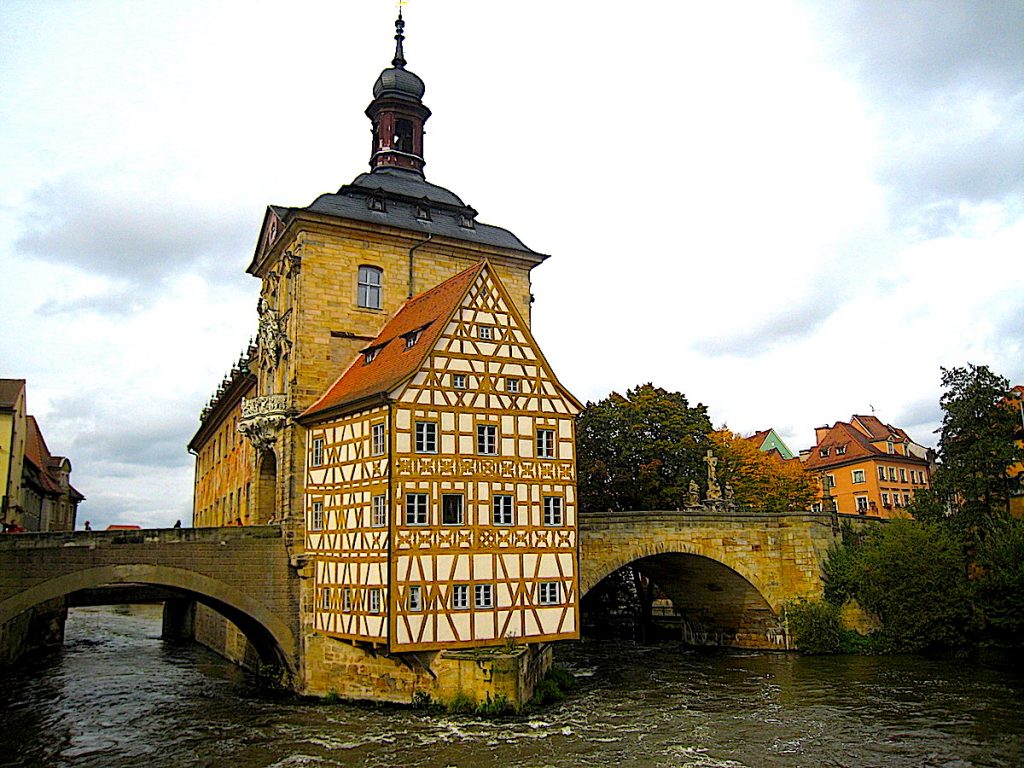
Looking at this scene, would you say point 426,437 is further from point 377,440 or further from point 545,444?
point 545,444

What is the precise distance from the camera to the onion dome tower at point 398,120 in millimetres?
31500

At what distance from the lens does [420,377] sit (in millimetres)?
21047

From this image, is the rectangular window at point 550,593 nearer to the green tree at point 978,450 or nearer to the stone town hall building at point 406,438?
the stone town hall building at point 406,438

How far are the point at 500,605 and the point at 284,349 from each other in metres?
10.3

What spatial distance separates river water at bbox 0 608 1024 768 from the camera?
17.3m

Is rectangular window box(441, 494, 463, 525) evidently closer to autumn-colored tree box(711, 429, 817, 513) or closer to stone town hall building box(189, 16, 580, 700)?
stone town hall building box(189, 16, 580, 700)

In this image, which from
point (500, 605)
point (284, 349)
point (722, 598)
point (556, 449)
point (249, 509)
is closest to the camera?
point (500, 605)

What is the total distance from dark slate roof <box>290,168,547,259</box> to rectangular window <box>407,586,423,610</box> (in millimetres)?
11120

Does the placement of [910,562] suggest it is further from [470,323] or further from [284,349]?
[284,349]

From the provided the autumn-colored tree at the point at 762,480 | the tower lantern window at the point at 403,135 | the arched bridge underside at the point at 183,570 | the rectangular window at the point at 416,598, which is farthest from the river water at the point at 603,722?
the tower lantern window at the point at 403,135

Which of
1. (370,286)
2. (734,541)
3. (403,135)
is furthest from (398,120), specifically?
(734,541)

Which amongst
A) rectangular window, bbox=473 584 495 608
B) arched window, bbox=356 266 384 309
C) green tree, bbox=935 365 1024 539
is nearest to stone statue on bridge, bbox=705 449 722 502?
green tree, bbox=935 365 1024 539

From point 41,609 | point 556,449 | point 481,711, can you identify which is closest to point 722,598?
point 556,449

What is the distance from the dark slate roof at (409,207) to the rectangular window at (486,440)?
7931mm
